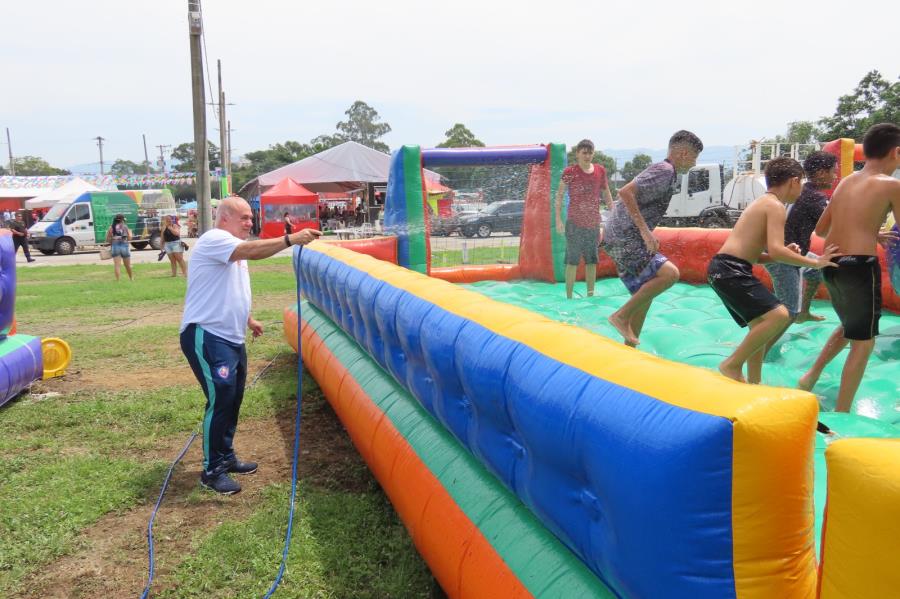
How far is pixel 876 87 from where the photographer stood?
31547 mm

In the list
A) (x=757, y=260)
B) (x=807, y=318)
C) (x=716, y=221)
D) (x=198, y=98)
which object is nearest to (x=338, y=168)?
(x=198, y=98)

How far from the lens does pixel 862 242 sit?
346 centimetres

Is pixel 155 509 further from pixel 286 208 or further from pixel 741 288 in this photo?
pixel 286 208

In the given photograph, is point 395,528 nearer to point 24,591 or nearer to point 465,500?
point 465,500

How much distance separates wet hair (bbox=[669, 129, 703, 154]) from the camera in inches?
171

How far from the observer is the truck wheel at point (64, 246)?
82.0 feet

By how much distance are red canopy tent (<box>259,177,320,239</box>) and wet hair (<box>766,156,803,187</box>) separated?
25403 mm

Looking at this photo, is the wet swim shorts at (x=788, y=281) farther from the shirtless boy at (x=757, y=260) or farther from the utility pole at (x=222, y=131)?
the utility pole at (x=222, y=131)

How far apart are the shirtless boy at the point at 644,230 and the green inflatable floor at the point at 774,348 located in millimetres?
407

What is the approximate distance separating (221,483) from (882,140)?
386 centimetres

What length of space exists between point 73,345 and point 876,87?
35.2 m

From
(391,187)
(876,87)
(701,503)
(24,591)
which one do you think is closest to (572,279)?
(391,187)

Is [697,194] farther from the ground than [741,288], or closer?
farther from the ground

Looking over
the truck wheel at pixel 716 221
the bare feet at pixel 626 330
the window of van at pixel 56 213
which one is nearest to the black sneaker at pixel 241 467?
the bare feet at pixel 626 330
